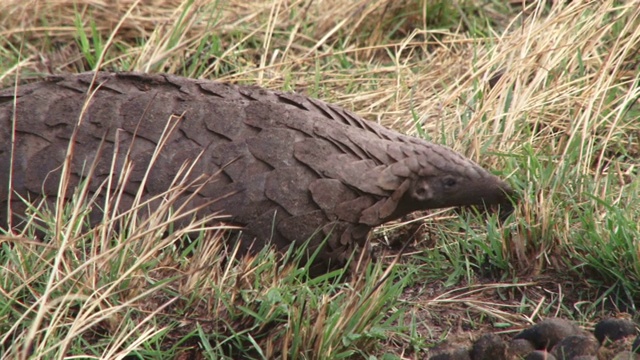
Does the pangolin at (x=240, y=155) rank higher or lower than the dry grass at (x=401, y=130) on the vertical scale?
higher

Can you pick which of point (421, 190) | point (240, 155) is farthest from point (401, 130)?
point (240, 155)

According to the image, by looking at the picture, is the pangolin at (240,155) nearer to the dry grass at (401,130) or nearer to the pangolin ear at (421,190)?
the pangolin ear at (421,190)

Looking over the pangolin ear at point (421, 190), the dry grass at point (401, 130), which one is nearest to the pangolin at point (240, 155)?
the pangolin ear at point (421, 190)

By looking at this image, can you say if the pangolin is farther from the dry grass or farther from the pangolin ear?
the dry grass

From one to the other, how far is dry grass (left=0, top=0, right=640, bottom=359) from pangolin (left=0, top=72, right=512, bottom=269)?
0.53ft

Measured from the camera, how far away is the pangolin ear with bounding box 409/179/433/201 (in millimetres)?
3076

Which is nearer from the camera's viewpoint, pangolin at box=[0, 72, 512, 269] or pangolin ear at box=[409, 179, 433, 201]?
pangolin at box=[0, 72, 512, 269]

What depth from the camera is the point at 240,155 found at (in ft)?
9.53

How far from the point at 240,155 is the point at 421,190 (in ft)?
1.95

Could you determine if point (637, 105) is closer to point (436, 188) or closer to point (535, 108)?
point (535, 108)

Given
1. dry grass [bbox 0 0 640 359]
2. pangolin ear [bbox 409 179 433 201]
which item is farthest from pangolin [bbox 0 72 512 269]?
dry grass [bbox 0 0 640 359]

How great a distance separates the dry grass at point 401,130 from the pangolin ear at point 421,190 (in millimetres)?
224

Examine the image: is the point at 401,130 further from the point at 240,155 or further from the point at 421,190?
the point at 240,155

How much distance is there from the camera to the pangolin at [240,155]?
2.87 meters
